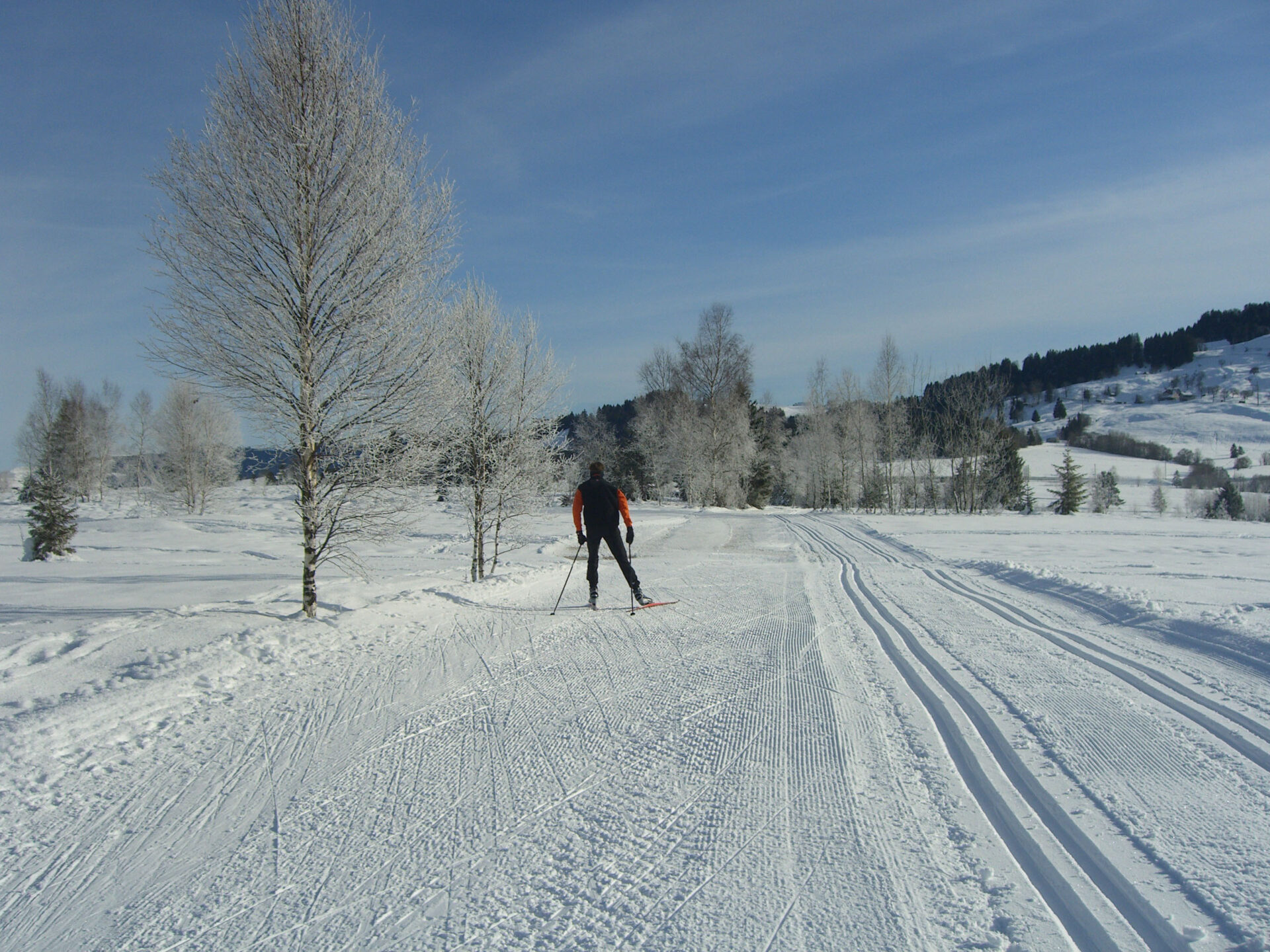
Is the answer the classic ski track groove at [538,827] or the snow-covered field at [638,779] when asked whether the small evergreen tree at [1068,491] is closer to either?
the snow-covered field at [638,779]

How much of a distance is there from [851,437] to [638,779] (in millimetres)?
49059

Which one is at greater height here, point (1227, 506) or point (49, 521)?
point (49, 521)

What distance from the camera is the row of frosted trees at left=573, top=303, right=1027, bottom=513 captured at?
42844mm

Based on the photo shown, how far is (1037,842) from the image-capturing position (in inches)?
110

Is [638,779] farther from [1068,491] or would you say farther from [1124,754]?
[1068,491]

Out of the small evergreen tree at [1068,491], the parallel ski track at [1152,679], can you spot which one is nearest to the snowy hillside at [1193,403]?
the small evergreen tree at [1068,491]

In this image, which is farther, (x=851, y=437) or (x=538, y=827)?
(x=851, y=437)

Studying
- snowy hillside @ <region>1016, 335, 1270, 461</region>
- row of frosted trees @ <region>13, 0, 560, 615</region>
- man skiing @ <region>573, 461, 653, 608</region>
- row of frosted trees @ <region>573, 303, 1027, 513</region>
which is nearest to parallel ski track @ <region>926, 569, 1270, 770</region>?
man skiing @ <region>573, 461, 653, 608</region>

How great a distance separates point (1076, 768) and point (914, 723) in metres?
0.89

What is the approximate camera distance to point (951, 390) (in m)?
43.1

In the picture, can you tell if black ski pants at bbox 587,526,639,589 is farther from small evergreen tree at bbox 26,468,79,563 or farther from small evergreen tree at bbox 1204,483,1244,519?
small evergreen tree at bbox 1204,483,1244,519

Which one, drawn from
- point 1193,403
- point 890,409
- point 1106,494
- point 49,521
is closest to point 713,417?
point 890,409

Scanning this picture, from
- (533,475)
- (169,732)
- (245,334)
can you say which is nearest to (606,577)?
(533,475)

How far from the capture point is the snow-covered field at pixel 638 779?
238 cm
